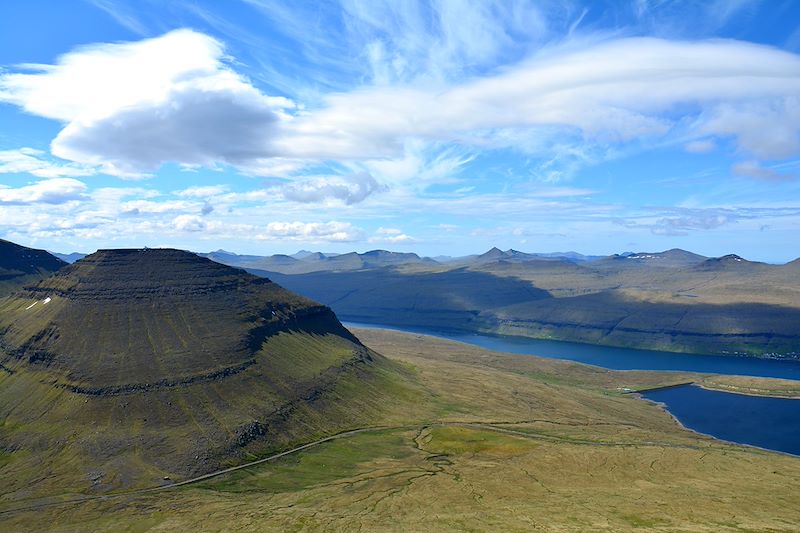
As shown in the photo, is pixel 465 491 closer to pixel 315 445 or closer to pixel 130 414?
pixel 315 445

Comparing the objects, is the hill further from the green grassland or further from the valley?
the green grassland

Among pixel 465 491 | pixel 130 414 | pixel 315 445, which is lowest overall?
pixel 465 491

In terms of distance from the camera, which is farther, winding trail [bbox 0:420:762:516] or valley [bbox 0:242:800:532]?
winding trail [bbox 0:420:762:516]

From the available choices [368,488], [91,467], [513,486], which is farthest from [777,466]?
[91,467]

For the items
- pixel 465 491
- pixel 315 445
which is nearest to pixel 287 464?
pixel 315 445

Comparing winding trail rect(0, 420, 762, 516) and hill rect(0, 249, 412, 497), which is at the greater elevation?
hill rect(0, 249, 412, 497)

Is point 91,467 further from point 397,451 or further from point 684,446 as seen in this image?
point 684,446

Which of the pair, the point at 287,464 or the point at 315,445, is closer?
the point at 287,464

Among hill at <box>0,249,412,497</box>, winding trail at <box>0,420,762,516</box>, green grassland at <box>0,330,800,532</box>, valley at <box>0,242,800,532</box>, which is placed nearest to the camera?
green grassland at <box>0,330,800,532</box>

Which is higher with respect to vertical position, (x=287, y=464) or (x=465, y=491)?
(x=465, y=491)

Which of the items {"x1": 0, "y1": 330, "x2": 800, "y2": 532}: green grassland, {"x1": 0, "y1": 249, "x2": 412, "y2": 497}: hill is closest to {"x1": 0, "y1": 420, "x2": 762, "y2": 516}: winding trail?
{"x1": 0, "y1": 330, "x2": 800, "y2": 532}: green grassland

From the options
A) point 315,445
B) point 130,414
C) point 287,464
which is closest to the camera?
point 287,464
